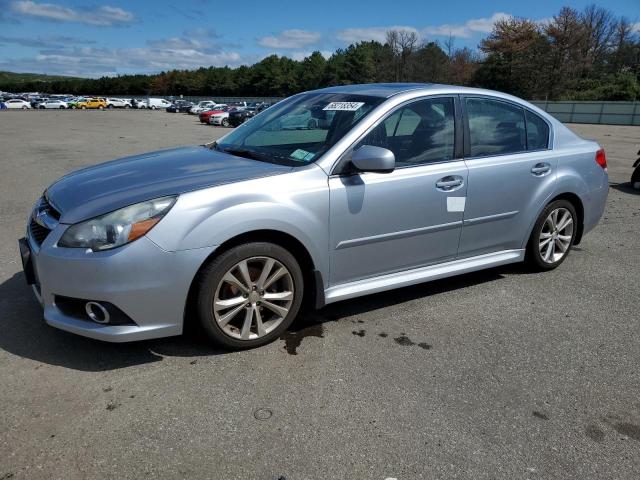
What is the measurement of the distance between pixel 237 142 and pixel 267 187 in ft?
3.95

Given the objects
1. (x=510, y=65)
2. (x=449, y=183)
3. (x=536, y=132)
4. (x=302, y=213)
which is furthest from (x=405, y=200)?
(x=510, y=65)

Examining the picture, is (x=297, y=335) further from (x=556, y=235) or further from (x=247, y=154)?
(x=556, y=235)

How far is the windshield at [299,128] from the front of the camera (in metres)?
3.54

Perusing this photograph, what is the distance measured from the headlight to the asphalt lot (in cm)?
77

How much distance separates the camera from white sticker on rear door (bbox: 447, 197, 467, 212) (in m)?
3.80

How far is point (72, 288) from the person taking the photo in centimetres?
Result: 281

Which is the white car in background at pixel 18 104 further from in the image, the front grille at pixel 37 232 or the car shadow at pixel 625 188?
the front grille at pixel 37 232

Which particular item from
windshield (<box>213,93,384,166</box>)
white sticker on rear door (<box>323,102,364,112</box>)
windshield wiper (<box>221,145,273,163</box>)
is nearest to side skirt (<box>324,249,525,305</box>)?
windshield (<box>213,93,384,166</box>)

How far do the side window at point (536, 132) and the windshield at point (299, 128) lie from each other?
1548 mm

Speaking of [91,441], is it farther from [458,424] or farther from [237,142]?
[237,142]

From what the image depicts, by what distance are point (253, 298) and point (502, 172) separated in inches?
89.1

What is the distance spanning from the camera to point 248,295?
3.15 metres

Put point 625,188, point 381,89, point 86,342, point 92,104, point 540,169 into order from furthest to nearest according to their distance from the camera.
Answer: point 92,104 → point 625,188 → point 540,169 → point 381,89 → point 86,342

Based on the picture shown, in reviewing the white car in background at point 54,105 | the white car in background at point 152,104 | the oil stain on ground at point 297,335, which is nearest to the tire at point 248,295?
the oil stain on ground at point 297,335
